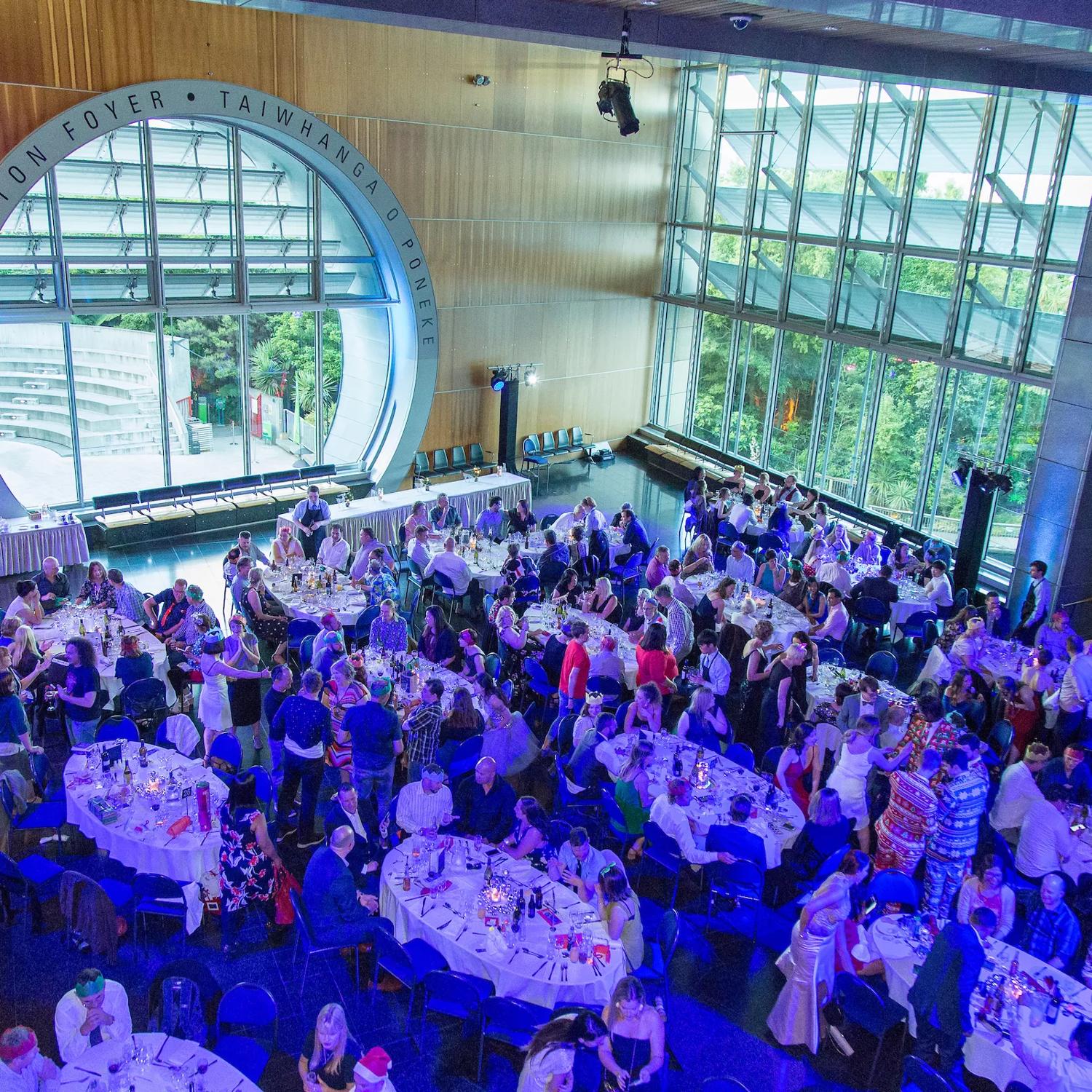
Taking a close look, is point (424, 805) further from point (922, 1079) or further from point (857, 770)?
point (922, 1079)

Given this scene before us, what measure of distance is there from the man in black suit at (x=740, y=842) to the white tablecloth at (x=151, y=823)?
11.2 ft

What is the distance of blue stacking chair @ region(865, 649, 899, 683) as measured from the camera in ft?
32.8

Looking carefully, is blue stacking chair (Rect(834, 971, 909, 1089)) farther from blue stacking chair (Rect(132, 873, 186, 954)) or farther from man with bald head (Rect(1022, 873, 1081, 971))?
blue stacking chair (Rect(132, 873, 186, 954))

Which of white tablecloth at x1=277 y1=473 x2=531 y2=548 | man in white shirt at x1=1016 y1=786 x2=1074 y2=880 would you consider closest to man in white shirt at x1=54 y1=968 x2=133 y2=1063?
man in white shirt at x1=1016 y1=786 x2=1074 y2=880

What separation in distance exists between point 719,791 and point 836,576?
508 centimetres

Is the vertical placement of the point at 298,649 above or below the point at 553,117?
below

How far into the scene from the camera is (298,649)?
35.2ft

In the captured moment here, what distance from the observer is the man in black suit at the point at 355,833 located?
695cm

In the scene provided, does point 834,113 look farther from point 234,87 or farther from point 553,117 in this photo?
point 234,87

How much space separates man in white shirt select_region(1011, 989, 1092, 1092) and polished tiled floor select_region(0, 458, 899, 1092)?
1061mm

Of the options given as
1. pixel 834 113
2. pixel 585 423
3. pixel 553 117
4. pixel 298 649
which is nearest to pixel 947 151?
pixel 834 113

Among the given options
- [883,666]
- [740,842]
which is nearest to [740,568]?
[883,666]

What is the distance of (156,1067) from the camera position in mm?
5129

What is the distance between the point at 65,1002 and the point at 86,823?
2238 millimetres
